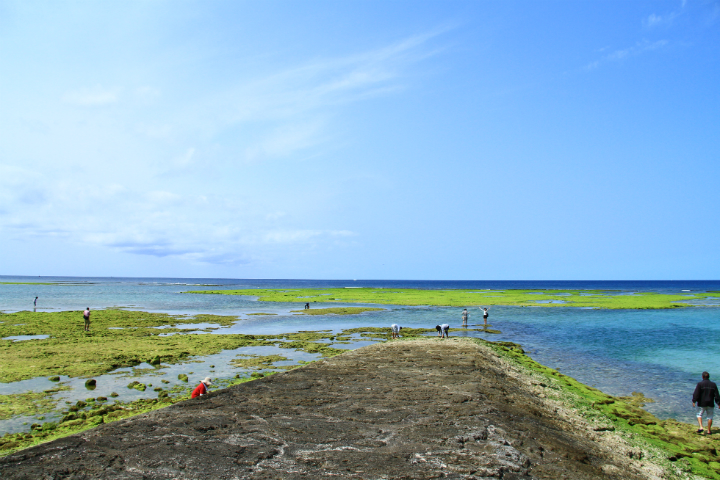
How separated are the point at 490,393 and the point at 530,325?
36.7m

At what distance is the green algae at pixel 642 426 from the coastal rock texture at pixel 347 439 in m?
1.16

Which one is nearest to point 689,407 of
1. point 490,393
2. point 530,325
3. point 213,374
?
point 490,393

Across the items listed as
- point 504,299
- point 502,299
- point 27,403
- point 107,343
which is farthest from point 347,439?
point 504,299

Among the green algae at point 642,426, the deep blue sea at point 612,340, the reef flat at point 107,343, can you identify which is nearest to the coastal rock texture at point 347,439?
the green algae at point 642,426

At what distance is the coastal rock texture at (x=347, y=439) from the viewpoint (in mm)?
9617

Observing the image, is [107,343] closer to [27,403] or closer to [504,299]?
[27,403]

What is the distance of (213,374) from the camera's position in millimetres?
24141

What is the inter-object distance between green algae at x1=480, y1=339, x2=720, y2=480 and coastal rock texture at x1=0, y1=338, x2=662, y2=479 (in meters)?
1.16

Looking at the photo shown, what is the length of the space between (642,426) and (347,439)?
1225 centimetres

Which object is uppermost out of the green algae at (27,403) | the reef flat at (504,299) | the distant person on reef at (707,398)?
the distant person on reef at (707,398)

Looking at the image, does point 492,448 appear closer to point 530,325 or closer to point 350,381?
point 350,381

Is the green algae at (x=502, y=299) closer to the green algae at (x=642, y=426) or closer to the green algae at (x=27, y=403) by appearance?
the green algae at (x=642, y=426)

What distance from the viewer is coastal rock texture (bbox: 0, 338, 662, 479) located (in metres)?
9.62

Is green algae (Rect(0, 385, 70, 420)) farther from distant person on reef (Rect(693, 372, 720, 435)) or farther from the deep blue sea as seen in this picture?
distant person on reef (Rect(693, 372, 720, 435))
